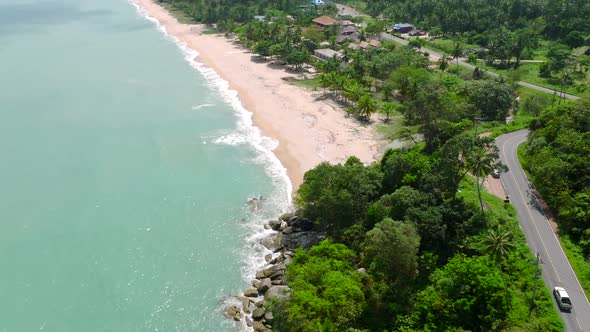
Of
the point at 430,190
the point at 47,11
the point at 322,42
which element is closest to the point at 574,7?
the point at 322,42

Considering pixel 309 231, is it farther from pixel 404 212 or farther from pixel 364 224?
pixel 404 212

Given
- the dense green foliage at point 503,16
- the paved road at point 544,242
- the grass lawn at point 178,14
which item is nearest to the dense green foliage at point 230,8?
the grass lawn at point 178,14

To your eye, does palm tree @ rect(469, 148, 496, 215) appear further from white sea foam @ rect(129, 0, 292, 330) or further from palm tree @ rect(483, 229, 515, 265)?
white sea foam @ rect(129, 0, 292, 330)

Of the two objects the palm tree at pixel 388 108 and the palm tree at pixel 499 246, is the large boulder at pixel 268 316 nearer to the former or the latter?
the palm tree at pixel 499 246

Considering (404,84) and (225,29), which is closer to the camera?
(404,84)

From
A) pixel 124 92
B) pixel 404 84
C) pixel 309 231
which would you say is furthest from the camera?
pixel 124 92

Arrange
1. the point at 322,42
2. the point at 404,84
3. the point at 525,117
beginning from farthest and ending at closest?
1. the point at 322,42
2. the point at 404,84
3. the point at 525,117
